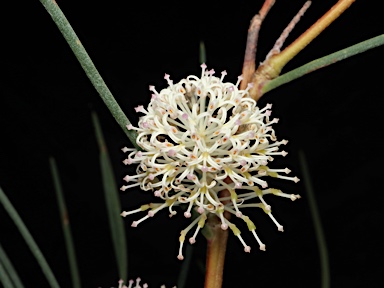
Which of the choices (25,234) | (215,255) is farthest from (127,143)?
(215,255)

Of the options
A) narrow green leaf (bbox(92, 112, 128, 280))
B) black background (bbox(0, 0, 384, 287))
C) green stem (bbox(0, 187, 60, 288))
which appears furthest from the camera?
black background (bbox(0, 0, 384, 287))

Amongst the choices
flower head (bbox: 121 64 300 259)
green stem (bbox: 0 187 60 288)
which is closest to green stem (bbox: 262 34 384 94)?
flower head (bbox: 121 64 300 259)

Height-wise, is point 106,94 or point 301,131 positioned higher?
point 301,131

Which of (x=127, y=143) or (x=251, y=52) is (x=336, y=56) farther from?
(x=127, y=143)

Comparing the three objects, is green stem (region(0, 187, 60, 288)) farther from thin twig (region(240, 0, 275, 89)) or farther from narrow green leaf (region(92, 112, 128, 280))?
thin twig (region(240, 0, 275, 89))

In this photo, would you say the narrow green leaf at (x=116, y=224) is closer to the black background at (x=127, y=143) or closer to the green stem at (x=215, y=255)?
the green stem at (x=215, y=255)

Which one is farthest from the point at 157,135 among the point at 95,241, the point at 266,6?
the point at 95,241

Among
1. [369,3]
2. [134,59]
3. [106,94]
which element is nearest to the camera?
[106,94]

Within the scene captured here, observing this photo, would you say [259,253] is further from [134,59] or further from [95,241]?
[134,59]
